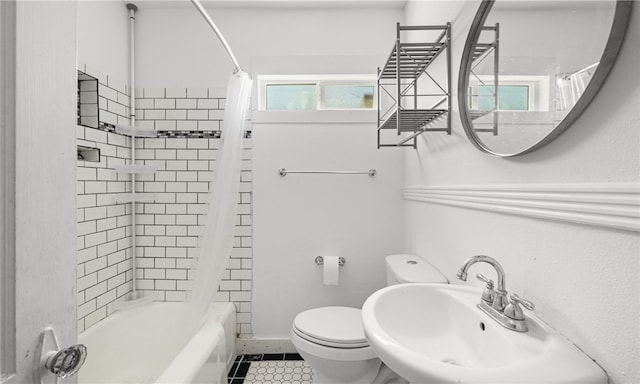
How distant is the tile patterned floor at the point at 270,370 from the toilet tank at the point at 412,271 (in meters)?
0.84

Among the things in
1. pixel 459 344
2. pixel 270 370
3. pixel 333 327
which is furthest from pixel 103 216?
pixel 459 344

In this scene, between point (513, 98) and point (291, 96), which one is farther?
point (291, 96)

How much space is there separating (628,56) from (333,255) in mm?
1737

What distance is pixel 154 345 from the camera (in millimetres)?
1896

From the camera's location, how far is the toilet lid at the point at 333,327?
4.69 ft

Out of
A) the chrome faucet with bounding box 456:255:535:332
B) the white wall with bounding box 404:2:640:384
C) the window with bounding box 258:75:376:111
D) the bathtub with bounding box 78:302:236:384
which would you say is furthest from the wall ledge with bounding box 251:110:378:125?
the chrome faucet with bounding box 456:255:535:332

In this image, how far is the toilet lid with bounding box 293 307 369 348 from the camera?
1.43m

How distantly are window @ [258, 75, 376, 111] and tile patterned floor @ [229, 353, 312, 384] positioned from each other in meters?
1.77

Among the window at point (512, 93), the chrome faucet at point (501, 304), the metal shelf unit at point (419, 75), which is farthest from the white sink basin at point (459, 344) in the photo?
the metal shelf unit at point (419, 75)

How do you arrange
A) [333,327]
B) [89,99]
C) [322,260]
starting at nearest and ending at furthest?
[333,327], [89,99], [322,260]

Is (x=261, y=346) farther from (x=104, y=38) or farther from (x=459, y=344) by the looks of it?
(x=104, y=38)

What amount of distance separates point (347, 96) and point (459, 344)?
1.75 meters

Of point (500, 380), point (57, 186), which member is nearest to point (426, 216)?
point (500, 380)

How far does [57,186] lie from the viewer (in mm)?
471
